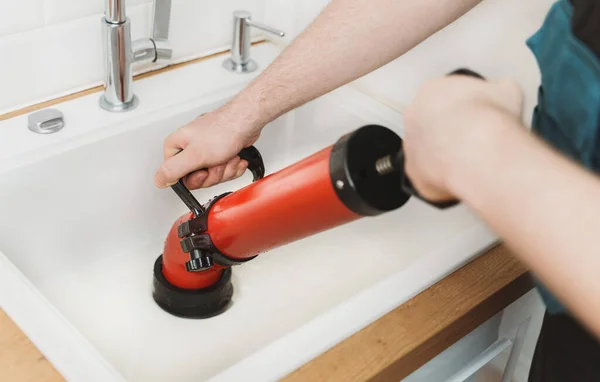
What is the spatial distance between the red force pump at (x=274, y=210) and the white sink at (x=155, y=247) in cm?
6

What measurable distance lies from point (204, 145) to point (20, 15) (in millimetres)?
334

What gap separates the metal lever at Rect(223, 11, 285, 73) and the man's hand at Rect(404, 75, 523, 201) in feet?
2.01

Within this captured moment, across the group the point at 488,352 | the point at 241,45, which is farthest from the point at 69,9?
the point at 488,352

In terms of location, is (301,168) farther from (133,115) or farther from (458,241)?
(133,115)

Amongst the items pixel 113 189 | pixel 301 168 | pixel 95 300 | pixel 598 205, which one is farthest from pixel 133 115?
pixel 598 205

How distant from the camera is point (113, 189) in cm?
103

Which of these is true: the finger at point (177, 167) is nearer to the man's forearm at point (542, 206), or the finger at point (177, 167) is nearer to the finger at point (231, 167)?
the finger at point (231, 167)

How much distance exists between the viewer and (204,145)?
0.86 meters

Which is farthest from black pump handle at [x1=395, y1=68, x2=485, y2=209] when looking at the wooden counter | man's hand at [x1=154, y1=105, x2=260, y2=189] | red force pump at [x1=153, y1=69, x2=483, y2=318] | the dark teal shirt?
man's hand at [x1=154, y1=105, x2=260, y2=189]

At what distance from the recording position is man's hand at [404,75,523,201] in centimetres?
52

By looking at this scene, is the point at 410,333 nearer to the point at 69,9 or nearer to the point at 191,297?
the point at 191,297

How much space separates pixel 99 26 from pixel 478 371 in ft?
2.41

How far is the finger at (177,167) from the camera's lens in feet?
2.82

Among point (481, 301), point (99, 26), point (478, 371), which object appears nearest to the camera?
point (481, 301)
